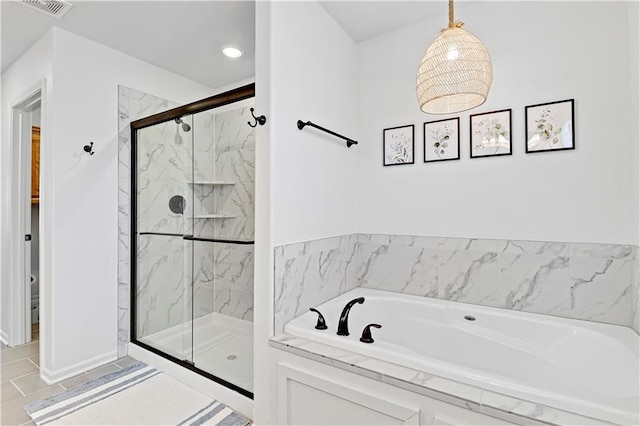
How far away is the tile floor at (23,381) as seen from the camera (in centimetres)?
197

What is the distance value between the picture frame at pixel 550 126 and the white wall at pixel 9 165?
362 centimetres

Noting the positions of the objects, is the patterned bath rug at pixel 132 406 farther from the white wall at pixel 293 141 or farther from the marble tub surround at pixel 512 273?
the marble tub surround at pixel 512 273

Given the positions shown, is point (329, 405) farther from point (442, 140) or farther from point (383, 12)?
point (383, 12)

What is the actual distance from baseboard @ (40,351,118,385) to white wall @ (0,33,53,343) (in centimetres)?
95

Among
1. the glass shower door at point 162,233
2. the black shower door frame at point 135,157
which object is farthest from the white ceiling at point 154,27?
the glass shower door at point 162,233

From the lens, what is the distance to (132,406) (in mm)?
2041

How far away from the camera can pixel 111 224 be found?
8.82 feet

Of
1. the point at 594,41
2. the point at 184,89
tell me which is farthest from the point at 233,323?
the point at 594,41

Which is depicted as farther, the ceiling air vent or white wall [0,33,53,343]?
white wall [0,33,53,343]

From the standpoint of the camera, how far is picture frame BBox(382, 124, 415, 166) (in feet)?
7.99

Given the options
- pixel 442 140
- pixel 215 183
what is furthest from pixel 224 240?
pixel 442 140

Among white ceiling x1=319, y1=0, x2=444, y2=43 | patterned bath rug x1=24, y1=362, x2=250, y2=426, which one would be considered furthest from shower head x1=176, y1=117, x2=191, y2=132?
patterned bath rug x1=24, y1=362, x2=250, y2=426

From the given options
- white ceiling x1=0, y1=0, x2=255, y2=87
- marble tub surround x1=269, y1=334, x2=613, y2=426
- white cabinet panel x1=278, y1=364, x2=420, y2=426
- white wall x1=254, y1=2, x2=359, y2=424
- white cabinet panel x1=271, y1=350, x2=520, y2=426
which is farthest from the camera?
white ceiling x1=0, y1=0, x2=255, y2=87

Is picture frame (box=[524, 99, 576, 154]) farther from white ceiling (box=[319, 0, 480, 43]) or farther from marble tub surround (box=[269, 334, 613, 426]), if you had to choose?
marble tub surround (box=[269, 334, 613, 426])
